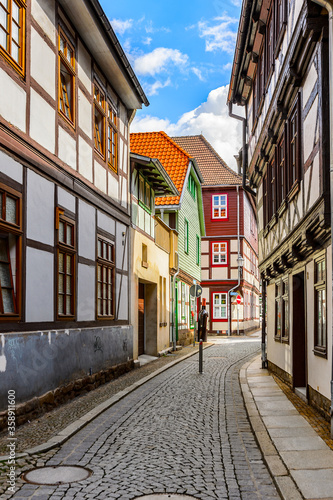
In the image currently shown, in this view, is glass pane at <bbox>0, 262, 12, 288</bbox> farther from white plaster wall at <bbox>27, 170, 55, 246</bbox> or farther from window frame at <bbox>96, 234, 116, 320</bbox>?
window frame at <bbox>96, 234, 116, 320</bbox>

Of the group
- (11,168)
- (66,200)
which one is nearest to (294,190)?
(66,200)

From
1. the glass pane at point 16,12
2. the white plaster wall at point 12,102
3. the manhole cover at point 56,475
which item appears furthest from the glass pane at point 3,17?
the manhole cover at point 56,475

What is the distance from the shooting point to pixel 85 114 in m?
12.1

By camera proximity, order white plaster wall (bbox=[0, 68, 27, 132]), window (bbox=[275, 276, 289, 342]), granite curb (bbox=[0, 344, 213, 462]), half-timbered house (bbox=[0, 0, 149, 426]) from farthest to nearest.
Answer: window (bbox=[275, 276, 289, 342]) < half-timbered house (bbox=[0, 0, 149, 426]) < white plaster wall (bbox=[0, 68, 27, 132]) < granite curb (bbox=[0, 344, 213, 462])

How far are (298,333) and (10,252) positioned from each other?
584cm

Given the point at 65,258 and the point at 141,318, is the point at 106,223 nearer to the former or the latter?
the point at 65,258

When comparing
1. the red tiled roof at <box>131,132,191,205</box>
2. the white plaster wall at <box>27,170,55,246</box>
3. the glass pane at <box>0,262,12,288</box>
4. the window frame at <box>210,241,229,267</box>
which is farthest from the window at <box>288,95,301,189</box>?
the window frame at <box>210,241,229,267</box>

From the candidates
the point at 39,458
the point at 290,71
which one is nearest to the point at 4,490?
the point at 39,458

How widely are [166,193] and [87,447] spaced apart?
571 inches

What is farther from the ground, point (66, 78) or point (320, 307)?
point (66, 78)

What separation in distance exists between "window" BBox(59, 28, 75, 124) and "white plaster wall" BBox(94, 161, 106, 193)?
1762 mm

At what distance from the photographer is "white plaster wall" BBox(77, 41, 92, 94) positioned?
11828 mm

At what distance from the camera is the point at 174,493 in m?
5.17

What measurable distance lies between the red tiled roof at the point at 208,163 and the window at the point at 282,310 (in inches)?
985
